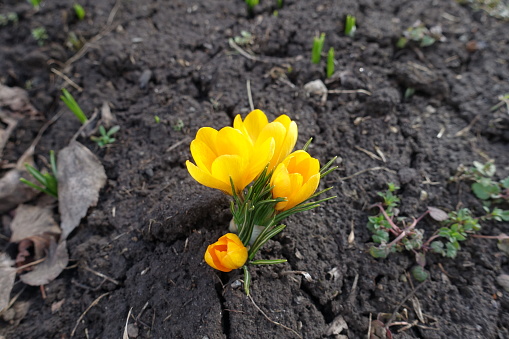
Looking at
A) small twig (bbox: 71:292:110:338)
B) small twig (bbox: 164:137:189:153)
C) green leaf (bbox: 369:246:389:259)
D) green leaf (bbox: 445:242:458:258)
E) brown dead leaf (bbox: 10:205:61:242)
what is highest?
small twig (bbox: 164:137:189:153)

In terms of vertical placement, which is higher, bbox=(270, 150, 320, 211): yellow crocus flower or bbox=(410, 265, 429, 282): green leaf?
bbox=(270, 150, 320, 211): yellow crocus flower

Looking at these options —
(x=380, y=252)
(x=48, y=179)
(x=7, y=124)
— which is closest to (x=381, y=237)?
(x=380, y=252)

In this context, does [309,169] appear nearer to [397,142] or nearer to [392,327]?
[392,327]

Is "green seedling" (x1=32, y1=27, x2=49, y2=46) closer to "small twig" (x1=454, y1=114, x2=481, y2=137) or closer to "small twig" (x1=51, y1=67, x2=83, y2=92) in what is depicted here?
"small twig" (x1=51, y1=67, x2=83, y2=92)

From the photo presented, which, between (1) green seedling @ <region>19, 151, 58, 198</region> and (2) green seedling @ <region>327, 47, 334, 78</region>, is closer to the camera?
(1) green seedling @ <region>19, 151, 58, 198</region>

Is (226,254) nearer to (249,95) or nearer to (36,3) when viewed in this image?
(249,95)

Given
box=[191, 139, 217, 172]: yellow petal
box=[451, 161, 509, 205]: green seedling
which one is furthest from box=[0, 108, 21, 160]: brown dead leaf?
box=[451, 161, 509, 205]: green seedling
